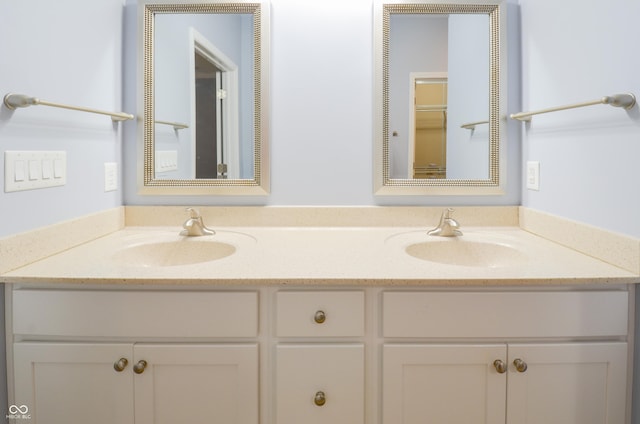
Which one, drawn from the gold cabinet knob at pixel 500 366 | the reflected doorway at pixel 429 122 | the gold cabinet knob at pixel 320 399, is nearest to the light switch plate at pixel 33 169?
the gold cabinet knob at pixel 320 399

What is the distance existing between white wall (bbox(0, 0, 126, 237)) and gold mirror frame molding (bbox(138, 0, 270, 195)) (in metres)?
0.09

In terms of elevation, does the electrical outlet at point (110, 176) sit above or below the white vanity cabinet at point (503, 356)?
above

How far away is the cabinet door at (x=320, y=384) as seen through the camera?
46.8 inches

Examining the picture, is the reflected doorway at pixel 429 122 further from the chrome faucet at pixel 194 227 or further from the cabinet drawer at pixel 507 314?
the chrome faucet at pixel 194 227

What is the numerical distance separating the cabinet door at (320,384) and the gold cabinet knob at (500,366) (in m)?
0.33

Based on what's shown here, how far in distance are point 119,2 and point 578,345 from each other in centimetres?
185

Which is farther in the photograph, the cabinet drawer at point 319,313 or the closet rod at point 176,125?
the closet rod at point 176,125

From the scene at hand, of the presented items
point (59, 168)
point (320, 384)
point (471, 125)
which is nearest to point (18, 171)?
point (59, 168)

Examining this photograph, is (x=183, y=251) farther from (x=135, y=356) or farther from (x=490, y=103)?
(x=490, y=103)

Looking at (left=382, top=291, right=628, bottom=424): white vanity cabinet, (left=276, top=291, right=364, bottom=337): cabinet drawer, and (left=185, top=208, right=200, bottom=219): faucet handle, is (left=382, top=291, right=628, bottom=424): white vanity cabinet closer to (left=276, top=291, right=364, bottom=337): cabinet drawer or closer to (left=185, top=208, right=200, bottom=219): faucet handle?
(left=276, top=291, right=364, bottom=337): cabinet drawer

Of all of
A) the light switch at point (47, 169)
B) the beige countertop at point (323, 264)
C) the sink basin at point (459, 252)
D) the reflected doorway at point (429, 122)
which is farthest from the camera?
the reflected doorway at point (429, 122)

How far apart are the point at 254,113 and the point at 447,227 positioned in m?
0.81

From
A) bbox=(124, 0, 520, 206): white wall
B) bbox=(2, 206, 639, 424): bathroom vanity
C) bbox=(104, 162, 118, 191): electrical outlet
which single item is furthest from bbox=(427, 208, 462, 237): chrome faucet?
bbox=(104, 162, 118, 191): electrical outlet

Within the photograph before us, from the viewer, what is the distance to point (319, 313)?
46.7 inches
